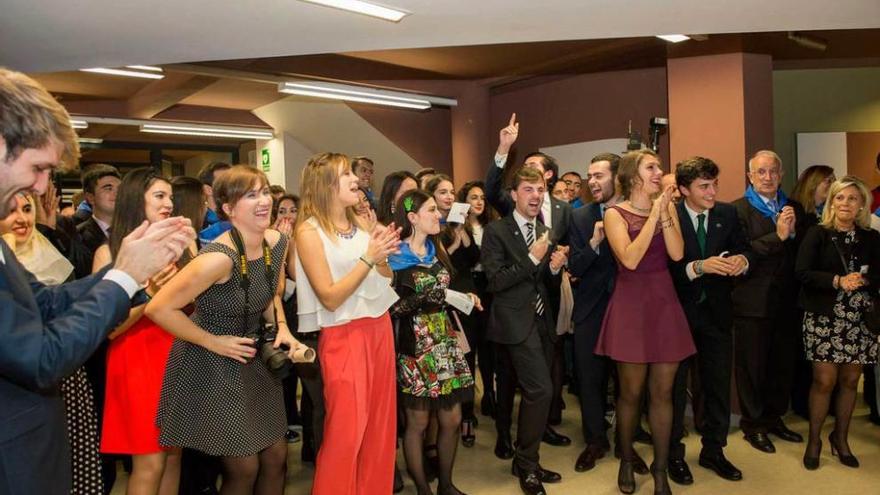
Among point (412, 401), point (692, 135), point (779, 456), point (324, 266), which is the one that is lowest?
point (779, 456)

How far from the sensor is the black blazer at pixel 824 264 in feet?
12.1

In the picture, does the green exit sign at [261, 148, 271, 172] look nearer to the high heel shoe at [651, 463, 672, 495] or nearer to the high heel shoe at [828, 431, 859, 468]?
the high heel shoe at [651, 463, 672, 495]

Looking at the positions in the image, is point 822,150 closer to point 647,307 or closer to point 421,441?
point 647,307

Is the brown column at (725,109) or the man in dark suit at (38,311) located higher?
the brown column at (725,109)

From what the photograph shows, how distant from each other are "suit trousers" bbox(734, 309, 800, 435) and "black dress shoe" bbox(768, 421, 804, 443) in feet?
0.12

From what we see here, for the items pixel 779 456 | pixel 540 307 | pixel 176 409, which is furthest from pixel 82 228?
pixel 779 456

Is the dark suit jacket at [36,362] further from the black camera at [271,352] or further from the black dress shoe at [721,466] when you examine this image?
the black dress shoe at [721,466]

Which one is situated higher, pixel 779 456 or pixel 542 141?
pixel 542 141

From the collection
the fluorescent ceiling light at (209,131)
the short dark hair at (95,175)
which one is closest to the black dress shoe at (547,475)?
the short dark hair at (95,175)

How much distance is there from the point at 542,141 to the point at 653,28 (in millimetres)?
5116

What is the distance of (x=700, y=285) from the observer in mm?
3715

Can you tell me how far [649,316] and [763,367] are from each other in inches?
55.4

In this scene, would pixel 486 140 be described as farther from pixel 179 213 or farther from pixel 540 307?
pixel 179 213

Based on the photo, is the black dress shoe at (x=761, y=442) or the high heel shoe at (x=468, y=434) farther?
the high heel shoe at (x=468, y=434)
